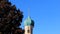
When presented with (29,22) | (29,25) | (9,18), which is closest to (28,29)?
(29,25)

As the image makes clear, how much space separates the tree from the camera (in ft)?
67.4

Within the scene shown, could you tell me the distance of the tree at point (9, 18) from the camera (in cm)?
2053

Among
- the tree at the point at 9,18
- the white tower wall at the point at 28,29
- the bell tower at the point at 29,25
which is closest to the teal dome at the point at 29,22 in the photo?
the bell tower at the point at 29,25

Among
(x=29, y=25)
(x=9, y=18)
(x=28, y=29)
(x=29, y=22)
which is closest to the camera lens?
(x=9, y=18)

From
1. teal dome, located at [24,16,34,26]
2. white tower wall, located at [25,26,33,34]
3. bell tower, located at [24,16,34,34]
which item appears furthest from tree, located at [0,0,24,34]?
white tower wall, located at [25,26,33,34]

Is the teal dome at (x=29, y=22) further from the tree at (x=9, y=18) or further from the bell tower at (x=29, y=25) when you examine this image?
the tree at (x=9, y=18)

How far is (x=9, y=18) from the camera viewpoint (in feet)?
68.3

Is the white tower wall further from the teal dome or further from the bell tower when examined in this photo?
the teal dome

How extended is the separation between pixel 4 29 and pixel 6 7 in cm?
208

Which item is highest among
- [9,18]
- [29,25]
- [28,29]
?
[29,25]

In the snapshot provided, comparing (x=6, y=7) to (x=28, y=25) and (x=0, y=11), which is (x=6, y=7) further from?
(x=28, y=25)

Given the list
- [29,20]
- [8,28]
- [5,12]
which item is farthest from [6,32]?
[29,20]

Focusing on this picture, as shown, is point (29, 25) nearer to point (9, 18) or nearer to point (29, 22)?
point (29, 22)

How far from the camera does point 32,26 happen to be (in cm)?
6112
